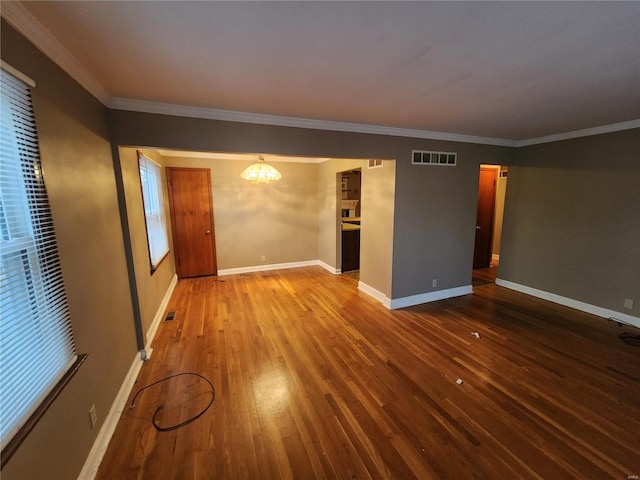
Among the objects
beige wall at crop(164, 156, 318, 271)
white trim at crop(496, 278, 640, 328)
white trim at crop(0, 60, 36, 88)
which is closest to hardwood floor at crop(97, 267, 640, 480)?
white trim at crop(496, 278, 640, 328)

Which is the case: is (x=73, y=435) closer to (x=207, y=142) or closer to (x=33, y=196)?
(x=33, y=196)

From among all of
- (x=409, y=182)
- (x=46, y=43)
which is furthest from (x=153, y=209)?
(x=409, y=182)

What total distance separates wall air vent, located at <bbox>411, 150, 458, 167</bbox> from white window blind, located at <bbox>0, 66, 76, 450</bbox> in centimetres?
360

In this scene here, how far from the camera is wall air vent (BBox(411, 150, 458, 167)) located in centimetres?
359

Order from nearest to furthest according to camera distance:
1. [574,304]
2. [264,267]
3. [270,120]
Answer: [270,120] < [574,304] < [264,267]

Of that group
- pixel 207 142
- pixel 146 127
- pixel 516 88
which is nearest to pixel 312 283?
pixel 207 142

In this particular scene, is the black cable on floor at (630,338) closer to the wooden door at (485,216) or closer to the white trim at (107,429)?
the wooden door at (485,216)

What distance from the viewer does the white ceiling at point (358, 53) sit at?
120cm

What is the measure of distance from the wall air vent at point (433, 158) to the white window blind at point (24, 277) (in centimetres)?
360

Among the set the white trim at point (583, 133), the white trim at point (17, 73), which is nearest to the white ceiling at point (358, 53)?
the white trim at point (17, 73)

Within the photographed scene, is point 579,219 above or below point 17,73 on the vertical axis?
below

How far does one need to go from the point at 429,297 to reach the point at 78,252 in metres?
4.12

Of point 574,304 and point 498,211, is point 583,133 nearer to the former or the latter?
point 574,304

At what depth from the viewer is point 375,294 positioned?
13.7 feet
